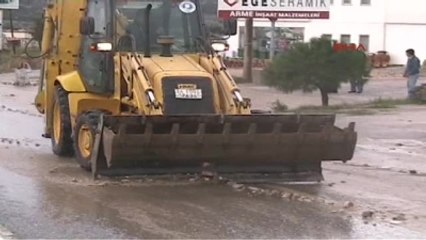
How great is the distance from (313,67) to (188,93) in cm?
1383

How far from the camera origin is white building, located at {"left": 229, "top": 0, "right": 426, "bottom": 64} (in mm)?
55625

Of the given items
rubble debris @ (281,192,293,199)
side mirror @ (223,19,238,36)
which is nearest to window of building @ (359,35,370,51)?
side mirror @ (223,19,238,36)

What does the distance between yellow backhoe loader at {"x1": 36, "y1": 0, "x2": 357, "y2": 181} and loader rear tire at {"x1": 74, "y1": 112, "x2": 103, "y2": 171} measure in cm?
2

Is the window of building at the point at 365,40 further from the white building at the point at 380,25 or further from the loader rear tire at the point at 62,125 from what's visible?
the loader rear tire at the point at 62,125

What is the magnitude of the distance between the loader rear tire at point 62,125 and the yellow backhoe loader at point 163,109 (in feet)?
0.06

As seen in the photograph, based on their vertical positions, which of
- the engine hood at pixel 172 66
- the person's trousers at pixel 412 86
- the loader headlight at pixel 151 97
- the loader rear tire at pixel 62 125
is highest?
the engine hood at pixel 172 66

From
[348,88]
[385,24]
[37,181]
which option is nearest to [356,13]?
[385,24]

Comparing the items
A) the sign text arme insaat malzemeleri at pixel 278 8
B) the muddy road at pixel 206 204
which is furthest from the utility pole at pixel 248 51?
the muddy road at pixel 206 204

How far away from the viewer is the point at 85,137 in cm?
1278

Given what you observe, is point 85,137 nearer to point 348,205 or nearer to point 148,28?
point 148,28

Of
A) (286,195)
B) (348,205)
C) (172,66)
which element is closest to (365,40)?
(172,66)

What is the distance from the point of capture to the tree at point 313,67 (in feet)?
84.1

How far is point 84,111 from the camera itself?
44.1ft

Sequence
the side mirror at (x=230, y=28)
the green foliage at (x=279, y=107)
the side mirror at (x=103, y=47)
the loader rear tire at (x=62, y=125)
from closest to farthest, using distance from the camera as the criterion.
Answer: the side mirror at (x=103, y=47)
the side mirror at (x=230, y=28)
the loader rear tire at (x=62, y=125)
the green foliage at (x=279, y=107)
